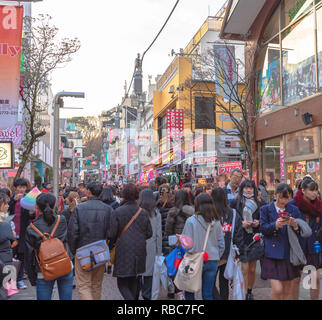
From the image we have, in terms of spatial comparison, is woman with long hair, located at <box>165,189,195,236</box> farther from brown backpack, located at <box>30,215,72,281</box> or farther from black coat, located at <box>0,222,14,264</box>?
black coat, located at <box>0,222,14,264</box>

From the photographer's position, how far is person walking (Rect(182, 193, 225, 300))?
17.0ft

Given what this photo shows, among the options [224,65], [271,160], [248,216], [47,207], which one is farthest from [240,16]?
[47,207]

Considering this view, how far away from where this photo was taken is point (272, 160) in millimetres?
18750

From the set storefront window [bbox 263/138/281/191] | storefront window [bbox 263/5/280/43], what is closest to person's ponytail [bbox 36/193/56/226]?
storefront window [bbox 263/138/281/191]

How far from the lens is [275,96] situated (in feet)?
58.6

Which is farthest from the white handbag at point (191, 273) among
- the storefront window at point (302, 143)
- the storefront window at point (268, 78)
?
the storefront window at point (268, 78)

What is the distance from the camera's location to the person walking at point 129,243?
5398mm

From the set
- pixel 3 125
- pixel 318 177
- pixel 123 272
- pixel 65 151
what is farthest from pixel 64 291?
pixel 65 151

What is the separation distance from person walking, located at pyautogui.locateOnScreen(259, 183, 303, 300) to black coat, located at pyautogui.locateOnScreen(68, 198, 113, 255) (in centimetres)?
211

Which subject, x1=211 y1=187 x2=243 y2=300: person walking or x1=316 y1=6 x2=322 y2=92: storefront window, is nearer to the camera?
x1=211 y1=187 x2=243 y2=300: person walking

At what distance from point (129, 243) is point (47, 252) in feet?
3.72

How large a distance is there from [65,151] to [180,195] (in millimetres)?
62409

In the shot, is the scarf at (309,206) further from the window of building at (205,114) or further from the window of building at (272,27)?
the window of building at (205,114)

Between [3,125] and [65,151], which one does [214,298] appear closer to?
[3,125]
